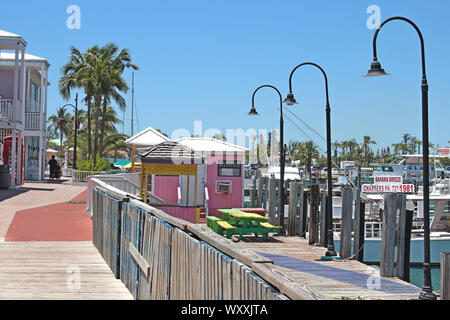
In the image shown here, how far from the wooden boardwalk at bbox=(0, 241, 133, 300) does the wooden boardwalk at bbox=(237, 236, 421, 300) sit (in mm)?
2719

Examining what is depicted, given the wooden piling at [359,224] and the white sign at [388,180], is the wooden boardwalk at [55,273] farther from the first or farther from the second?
the white sign at [388,180]

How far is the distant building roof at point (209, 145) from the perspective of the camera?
22.2 metres

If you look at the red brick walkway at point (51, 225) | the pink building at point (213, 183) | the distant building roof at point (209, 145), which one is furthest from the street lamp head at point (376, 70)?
the pink building at point (213, 183)

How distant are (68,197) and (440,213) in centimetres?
1555

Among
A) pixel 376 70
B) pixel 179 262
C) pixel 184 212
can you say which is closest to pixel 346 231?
pixel 376 70

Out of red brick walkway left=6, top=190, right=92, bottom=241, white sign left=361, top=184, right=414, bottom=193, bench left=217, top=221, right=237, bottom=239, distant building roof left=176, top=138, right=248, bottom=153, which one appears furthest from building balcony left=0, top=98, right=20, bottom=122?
white sign left=361, top=184, right=414, bottom=193

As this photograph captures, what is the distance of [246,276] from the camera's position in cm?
336

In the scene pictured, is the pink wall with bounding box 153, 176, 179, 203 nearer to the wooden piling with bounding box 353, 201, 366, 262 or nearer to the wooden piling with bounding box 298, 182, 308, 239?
the wooden piling with bounding box 298, 182, 308, 239

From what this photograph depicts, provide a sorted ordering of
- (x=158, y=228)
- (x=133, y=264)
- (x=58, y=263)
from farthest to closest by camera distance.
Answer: (x=58, y=263), (x=133, y=264), (x=158, y=228)

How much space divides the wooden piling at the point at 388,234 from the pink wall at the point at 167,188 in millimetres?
13417

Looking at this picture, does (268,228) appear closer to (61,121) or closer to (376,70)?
(376,70)

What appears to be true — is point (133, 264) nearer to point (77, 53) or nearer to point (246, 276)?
point (246, 276)
